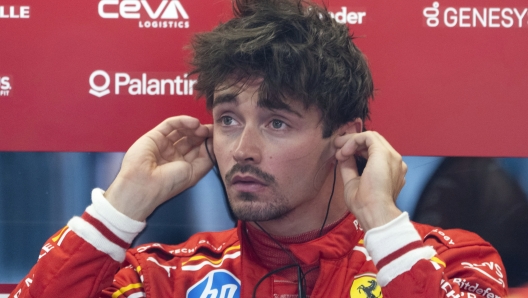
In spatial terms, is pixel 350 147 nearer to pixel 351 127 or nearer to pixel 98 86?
pixel 351 127

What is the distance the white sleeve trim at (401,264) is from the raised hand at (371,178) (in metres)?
0.09

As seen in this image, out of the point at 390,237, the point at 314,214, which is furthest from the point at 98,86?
the point at 390,237

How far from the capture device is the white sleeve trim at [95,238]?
5.31ft

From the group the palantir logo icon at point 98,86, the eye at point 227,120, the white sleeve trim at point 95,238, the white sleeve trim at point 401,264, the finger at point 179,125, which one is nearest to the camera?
the white sleeve trim at point 401,264

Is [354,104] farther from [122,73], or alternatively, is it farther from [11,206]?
[11,206]

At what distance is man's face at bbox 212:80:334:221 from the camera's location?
1653mm

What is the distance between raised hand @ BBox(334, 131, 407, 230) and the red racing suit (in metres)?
0.05

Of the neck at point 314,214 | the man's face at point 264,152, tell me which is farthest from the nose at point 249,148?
the neck at point 314,214

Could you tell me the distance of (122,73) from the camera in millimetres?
1978

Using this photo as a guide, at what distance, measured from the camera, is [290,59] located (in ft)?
5.50

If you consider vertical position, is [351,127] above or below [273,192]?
above

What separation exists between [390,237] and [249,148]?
37 cm

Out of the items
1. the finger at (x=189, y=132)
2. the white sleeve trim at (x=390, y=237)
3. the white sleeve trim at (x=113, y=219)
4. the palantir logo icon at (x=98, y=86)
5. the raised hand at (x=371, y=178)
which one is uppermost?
the palantir logo icon at (x=98, y=86)

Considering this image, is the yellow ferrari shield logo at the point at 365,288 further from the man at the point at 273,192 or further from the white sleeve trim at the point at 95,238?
the white sleeve trim at the point at 95,238
